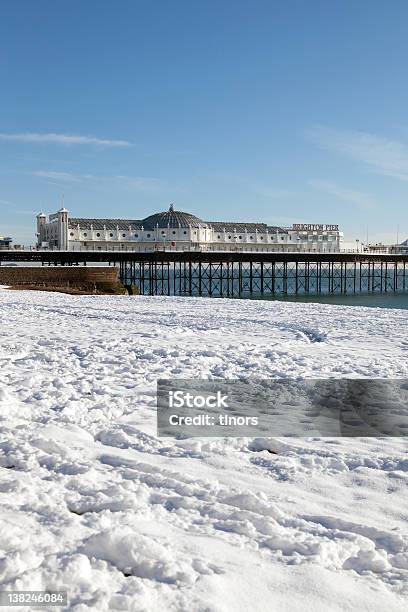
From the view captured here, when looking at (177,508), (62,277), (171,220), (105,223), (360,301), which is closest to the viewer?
(177,508)

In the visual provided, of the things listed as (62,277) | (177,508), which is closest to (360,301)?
(62,277)

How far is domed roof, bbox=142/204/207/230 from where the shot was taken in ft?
393

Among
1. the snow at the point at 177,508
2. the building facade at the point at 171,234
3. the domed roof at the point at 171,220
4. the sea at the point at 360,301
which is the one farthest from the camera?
the domed roof at the point at 171,220

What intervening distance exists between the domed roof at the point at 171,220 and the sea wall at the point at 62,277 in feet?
250

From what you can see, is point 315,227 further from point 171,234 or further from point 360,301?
point 360,301

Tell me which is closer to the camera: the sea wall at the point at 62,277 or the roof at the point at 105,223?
the sea wall at the point at 62,277

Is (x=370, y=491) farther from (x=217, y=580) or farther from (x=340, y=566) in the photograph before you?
(x=217, y=580)

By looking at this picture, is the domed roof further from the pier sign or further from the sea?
the sea

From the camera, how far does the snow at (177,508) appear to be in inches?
132

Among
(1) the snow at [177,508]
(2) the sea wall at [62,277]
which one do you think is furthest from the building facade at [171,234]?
(1) the snow at [177,508]

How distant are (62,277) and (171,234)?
249 feet

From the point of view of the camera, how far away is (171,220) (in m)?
120

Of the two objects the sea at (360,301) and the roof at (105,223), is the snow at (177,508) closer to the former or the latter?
the sea at (360,301)

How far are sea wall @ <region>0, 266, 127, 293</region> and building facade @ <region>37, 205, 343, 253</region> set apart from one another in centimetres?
5821
